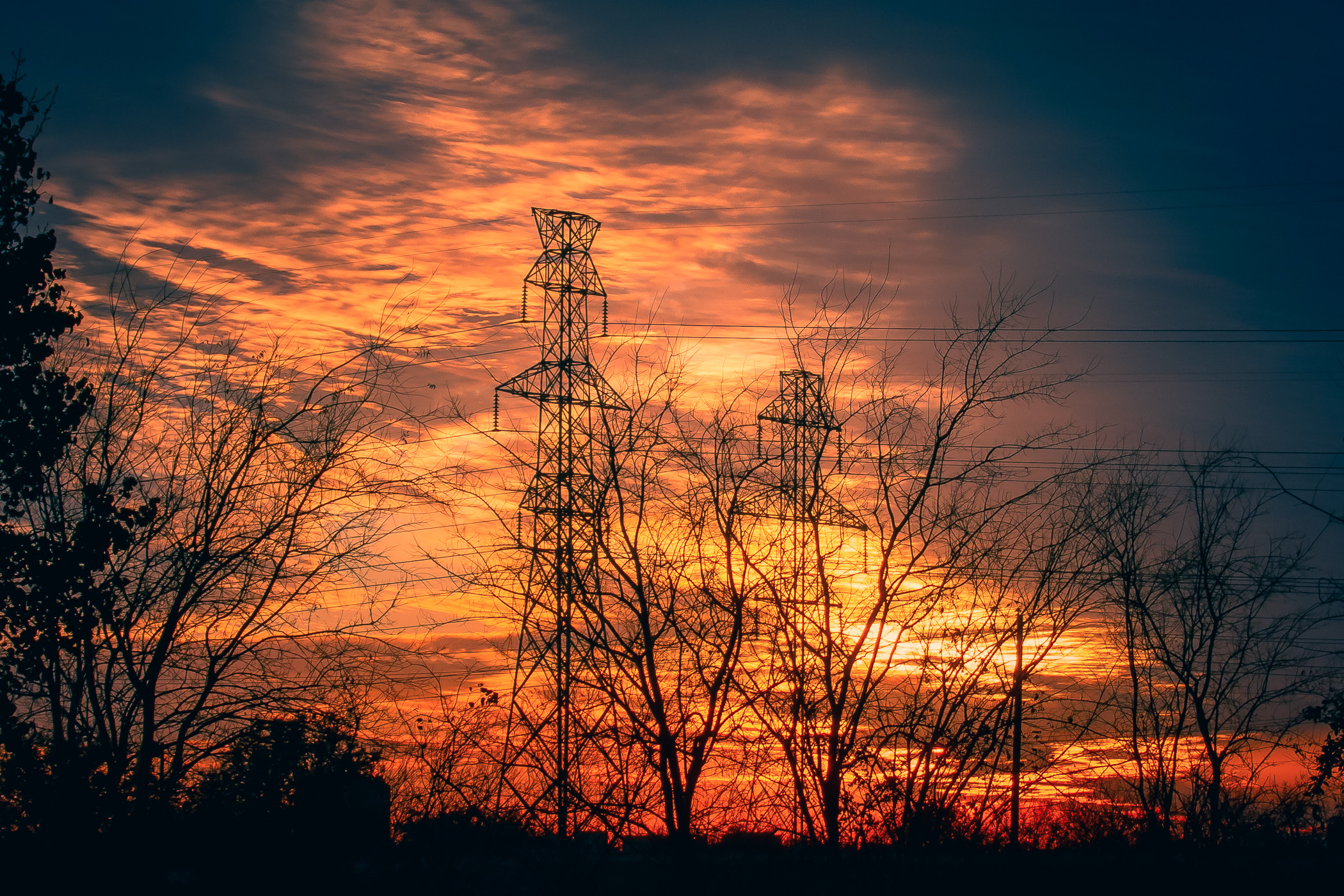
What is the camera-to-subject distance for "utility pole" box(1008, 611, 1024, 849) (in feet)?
39.4

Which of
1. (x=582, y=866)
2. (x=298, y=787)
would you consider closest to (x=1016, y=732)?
(x=582, y=866)

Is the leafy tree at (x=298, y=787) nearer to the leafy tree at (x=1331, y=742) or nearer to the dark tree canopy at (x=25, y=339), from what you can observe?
the dark tree canopy at (x=25, y=339)

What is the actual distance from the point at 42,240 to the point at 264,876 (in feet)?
38.0

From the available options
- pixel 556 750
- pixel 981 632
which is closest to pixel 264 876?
pixel 556 750

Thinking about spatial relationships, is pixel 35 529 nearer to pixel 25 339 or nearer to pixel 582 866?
pixel 25 339

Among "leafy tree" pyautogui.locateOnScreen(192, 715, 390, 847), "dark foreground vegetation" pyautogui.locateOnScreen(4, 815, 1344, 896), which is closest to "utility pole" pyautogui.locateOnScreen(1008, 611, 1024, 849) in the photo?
"dark foreground vegetation" pyautogui.locateOnScreen(4, 815, 1344, 896)

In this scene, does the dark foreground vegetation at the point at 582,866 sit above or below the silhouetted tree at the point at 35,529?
below

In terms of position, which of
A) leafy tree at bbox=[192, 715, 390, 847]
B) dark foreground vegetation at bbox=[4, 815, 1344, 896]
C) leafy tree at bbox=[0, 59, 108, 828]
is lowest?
dark foreground vegetation at bbox=[4, 815, 1344, 896]

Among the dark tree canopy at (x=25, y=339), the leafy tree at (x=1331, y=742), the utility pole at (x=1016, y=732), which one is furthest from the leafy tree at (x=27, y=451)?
the leafy tree at (x=1331, y=742)

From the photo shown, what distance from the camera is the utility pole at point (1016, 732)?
12.0 metres

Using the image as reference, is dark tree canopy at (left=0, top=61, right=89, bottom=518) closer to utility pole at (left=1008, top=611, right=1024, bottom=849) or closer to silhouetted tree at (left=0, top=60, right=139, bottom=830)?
silhouetted tree at (left=0, top=60, right=139, bottom=830)

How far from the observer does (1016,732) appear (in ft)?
45.2

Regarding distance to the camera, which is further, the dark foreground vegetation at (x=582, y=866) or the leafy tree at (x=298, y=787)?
the leafy tree at (x=298, y=787)

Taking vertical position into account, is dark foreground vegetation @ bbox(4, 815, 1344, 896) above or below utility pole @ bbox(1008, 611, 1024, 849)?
below
